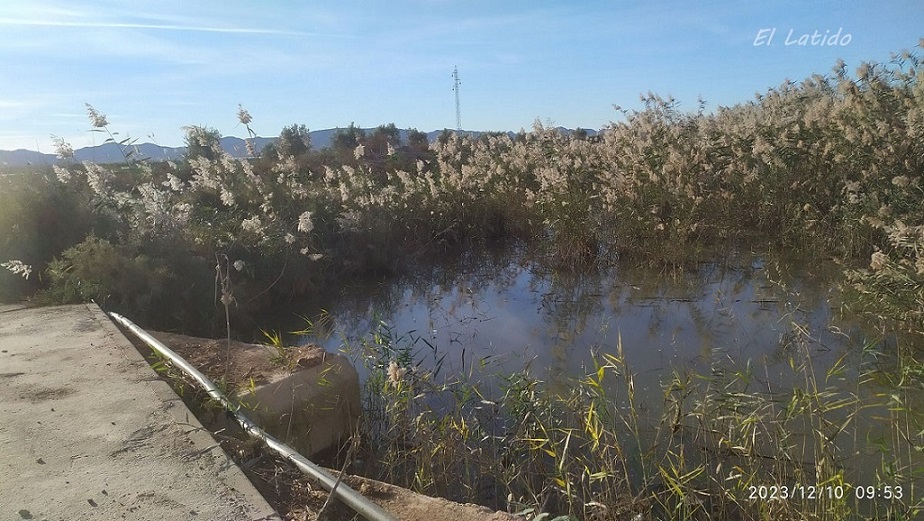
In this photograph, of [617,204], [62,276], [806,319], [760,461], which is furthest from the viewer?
[617,204]

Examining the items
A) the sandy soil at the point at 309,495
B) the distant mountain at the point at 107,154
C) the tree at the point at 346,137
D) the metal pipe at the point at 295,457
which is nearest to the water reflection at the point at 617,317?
the metal pipe at the point at 295,457

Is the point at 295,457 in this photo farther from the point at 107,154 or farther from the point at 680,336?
the point at 107,154

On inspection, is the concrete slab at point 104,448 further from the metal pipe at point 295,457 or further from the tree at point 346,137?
the tree at point 346,137

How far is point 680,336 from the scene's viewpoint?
5.71 metres

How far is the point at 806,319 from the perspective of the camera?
19.0ft

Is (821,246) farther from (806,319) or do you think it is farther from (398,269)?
(398,269)

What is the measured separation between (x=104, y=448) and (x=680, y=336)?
4.45 metres

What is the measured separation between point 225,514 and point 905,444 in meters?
3.45

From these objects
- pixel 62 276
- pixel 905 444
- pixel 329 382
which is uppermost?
pixel 62 276

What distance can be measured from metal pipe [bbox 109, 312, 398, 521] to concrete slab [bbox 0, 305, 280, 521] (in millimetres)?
157

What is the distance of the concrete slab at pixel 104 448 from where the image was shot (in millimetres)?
2346

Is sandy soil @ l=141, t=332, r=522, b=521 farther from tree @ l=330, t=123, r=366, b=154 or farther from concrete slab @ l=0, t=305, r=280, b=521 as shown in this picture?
tree @ l=330, t=123, r=366, b=154

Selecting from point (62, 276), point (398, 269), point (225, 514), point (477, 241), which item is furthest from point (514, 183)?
point (225, 514)

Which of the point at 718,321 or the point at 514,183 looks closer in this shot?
the point at 718,321
